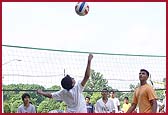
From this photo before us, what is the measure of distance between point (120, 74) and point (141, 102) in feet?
29.3

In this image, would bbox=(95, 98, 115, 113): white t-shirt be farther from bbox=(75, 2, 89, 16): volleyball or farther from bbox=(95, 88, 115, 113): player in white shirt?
bbox=(75, 2, 89, 16): volleyball

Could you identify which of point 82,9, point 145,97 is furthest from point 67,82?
point 82,9

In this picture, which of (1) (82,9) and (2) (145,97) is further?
(1) (82,9)

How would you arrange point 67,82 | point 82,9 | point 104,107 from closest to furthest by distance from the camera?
point 67,82, point 82,9, point 104,107

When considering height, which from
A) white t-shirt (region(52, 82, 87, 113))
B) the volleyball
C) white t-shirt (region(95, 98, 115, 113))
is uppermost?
the volleyball

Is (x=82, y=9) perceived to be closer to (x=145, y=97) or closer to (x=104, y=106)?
(x=104, y=106)

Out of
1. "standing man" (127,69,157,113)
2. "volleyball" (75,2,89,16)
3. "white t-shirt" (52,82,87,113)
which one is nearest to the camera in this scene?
"standing man" (127,69,157,113)

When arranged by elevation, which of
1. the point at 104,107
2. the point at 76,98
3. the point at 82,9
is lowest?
the point at 76,98

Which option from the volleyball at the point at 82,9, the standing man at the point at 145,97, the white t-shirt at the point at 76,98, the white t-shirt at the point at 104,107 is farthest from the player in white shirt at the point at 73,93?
the white t-shirt at the point at 104,107

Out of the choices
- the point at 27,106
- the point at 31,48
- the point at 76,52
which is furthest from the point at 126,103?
the point at 27,106

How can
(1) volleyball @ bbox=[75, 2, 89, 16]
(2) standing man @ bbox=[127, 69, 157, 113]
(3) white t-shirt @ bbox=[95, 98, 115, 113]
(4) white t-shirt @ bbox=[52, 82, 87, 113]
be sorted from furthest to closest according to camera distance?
(3) white t-shirt @ bbox=[95, 98, 115, 113] < (1) volleyball @ bbox=[75, 2, 89, 16] < (4) white t-shirt @ bbox=[52, 82, 87, 113] < (2) standing man @ bbox=[127, 69, 157, 113]

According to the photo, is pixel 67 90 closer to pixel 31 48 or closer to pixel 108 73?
pixel 31 48

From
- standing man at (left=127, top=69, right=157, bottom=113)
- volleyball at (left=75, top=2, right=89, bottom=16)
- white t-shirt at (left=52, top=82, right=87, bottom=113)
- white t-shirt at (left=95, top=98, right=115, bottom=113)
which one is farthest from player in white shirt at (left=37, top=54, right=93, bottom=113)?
white t-shirt at (left=95, top=98, right=115, bottom=113)

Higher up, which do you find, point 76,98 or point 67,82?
point 67,82
